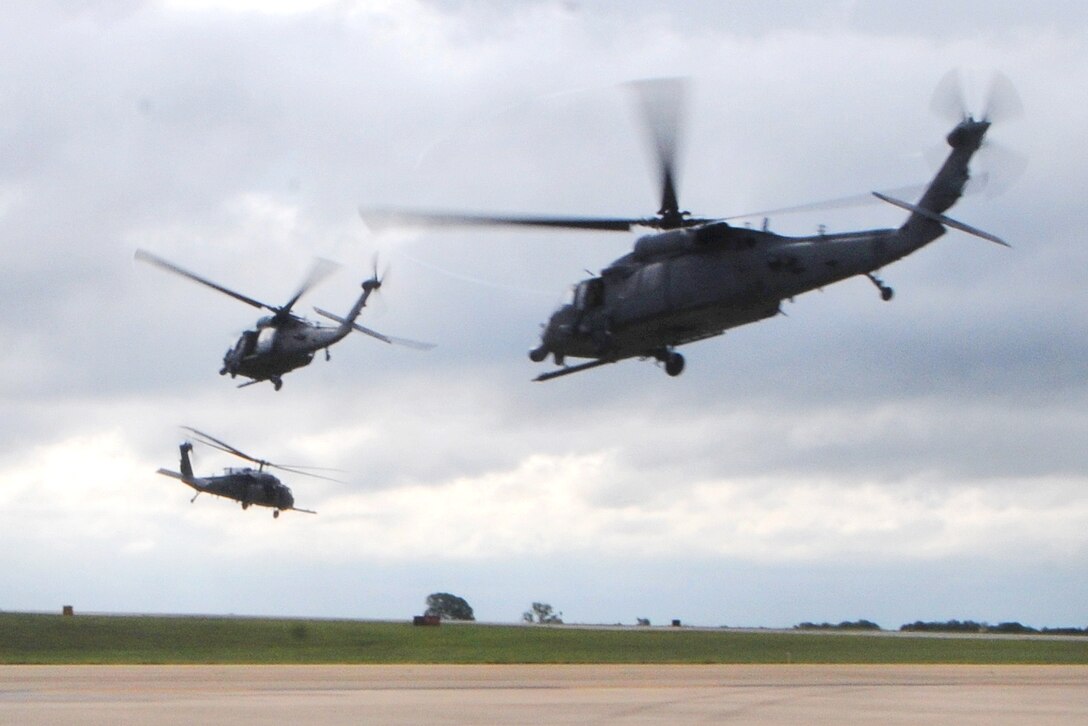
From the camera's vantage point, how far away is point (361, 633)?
7400cm

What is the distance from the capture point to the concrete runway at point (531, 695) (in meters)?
29.1

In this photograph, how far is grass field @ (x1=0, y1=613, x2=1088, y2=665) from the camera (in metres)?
57.7

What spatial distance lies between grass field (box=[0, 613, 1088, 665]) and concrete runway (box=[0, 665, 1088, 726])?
8.05m

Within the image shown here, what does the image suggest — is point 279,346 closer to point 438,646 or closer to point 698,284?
point 438,646

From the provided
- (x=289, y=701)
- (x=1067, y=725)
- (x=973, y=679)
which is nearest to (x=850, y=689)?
(x=973, y=679)

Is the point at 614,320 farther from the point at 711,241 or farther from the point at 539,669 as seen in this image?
the point at 539,669

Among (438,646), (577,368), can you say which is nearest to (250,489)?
(438,646)

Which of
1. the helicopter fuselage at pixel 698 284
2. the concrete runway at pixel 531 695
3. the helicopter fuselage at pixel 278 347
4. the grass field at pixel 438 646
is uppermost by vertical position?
the helicopter fuselage at pixel 278 347

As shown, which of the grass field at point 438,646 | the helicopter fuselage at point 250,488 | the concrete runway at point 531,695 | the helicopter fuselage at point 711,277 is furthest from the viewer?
the helicopter fuselage at point 250,488

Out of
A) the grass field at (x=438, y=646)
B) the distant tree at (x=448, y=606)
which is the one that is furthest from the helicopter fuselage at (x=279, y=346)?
the distant tree at (x=448, y=606)

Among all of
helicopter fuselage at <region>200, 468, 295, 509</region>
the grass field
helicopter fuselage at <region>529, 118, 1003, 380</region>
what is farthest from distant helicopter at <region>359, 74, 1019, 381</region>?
helicopter fuselage at <region>200, 468, 295, 509</region>

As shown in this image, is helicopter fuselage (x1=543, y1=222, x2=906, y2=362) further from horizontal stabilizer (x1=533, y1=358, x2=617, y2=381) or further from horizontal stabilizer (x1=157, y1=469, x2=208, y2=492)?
horizontal stabilizer (x1=157, y1=469, x2=208, y2=492)

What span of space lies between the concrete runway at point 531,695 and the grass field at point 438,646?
8.05 meters

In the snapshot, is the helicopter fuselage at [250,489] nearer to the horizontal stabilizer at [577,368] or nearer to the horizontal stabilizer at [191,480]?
the horizontal stabilizer at [191,480]
